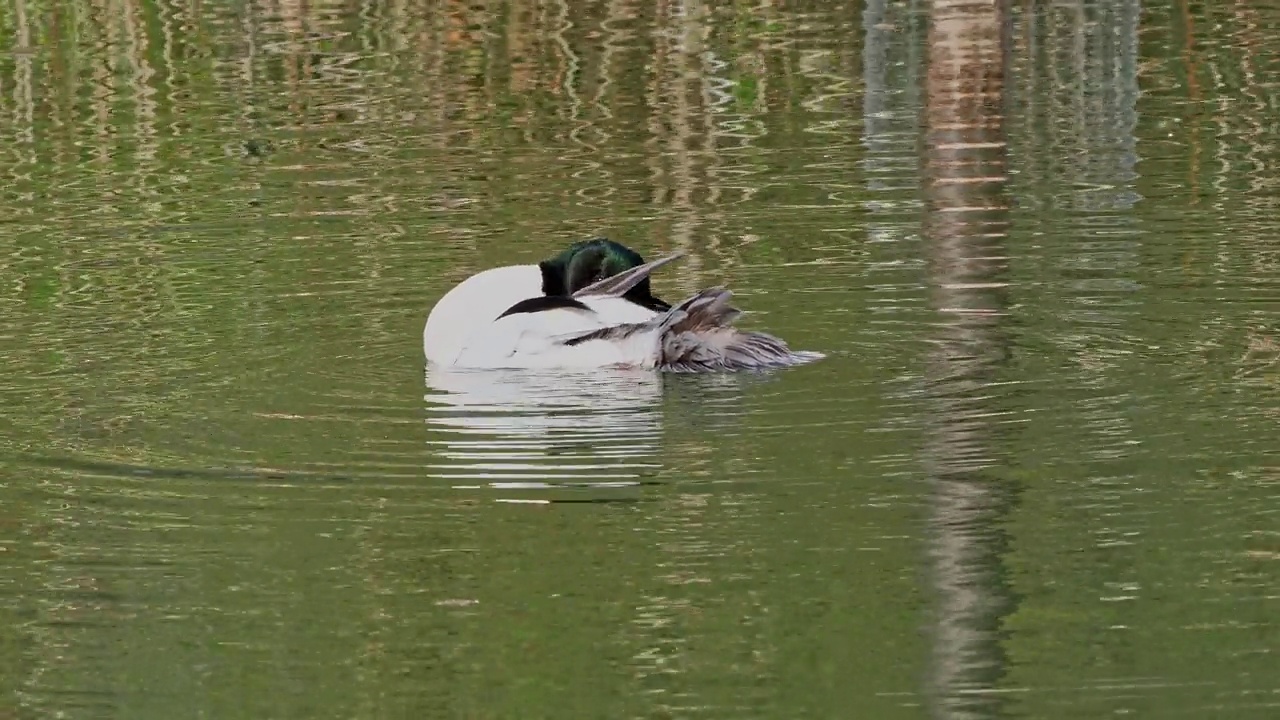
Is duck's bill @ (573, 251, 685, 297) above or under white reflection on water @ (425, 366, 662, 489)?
above

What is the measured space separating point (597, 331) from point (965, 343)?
1.35 metres

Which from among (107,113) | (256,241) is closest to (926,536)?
(256,241)

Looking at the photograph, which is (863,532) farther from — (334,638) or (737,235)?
(737,235)

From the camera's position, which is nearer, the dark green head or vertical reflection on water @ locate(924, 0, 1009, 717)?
vertical reflection on water @ locate(924, 0, 1009, 717)

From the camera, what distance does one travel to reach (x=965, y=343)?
9984mm

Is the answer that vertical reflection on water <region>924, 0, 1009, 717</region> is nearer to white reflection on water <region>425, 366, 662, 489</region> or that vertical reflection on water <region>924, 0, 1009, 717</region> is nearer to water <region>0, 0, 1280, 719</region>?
water <region>0, 0, 1280, 719</region>

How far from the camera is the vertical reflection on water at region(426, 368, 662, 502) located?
8273mm

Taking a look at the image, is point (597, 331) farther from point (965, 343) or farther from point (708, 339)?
point (965, 343)

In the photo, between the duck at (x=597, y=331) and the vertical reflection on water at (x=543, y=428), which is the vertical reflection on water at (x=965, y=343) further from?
the vertical reflection on water at (x=543, y=428)

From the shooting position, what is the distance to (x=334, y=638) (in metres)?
6.83

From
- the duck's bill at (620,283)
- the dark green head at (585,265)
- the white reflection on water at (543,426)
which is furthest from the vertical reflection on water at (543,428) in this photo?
the dark green head at (585,265)

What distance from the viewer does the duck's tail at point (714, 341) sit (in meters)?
9.77

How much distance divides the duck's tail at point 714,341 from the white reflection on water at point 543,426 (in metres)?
0.16

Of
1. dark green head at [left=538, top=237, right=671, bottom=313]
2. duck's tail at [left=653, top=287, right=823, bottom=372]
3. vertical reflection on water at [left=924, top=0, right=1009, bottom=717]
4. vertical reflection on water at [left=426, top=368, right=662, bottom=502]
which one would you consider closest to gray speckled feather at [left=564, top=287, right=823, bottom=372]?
duck's tail at [left=653, top=287, right=823, bottom=372]
